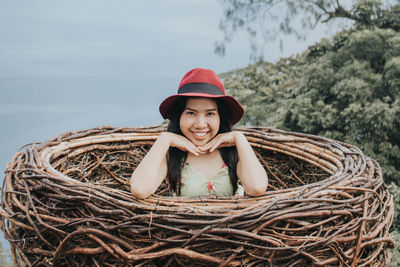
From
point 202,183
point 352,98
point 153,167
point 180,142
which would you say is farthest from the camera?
point 352,98

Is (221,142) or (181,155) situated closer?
(221,142)

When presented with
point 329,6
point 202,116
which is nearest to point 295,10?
point 329,6

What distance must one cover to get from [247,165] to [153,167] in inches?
12.5

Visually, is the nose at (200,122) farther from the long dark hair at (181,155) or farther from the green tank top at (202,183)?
the green tank top at (202,183)

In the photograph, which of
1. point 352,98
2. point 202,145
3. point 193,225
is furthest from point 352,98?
point 193,225

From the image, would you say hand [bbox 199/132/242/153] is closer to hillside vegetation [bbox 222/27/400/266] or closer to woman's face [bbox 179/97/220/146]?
woman's face [bbox 179/97/220/146]

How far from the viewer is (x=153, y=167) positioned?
1.21m

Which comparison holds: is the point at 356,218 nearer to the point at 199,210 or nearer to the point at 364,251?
the point at 364,251

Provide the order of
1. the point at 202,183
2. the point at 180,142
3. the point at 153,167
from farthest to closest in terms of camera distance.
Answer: the point at 202,183
the point at 180,142
the point at 153,167

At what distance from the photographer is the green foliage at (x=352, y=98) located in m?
2.88

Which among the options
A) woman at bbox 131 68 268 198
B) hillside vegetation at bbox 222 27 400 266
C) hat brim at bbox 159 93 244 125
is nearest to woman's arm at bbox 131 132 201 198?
woman at bbox 131 68 268 198

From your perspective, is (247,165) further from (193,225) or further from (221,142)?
(193,225)

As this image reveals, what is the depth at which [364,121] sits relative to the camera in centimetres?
290

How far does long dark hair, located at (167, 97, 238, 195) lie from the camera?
1.49 m
